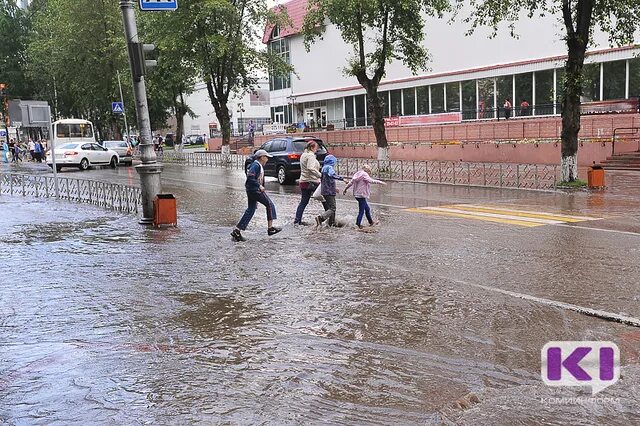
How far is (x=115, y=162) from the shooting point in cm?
3725

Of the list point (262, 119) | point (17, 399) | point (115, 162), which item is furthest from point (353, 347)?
point (262, 119)

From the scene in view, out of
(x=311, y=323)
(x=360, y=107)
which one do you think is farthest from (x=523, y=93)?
(x=311, y=323)

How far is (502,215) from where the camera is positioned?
14078mm

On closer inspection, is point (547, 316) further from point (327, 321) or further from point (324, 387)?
point (324, 387)

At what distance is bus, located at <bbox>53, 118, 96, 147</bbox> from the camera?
4359 centimetres

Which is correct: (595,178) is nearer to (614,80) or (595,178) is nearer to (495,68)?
(614,80)

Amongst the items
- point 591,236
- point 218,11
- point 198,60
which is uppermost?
point 218,11

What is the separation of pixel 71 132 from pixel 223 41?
16.4 meters

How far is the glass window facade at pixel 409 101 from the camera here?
44656mm

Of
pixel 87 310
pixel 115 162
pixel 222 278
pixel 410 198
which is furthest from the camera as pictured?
pixel 115 162

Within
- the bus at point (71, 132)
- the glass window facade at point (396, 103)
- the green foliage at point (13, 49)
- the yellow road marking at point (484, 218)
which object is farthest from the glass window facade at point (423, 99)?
the green foliage at point (13, 49)

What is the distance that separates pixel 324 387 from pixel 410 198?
13460mm

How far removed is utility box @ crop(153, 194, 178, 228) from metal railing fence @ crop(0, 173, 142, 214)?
10.0ft

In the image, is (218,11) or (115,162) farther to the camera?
(115,162)
